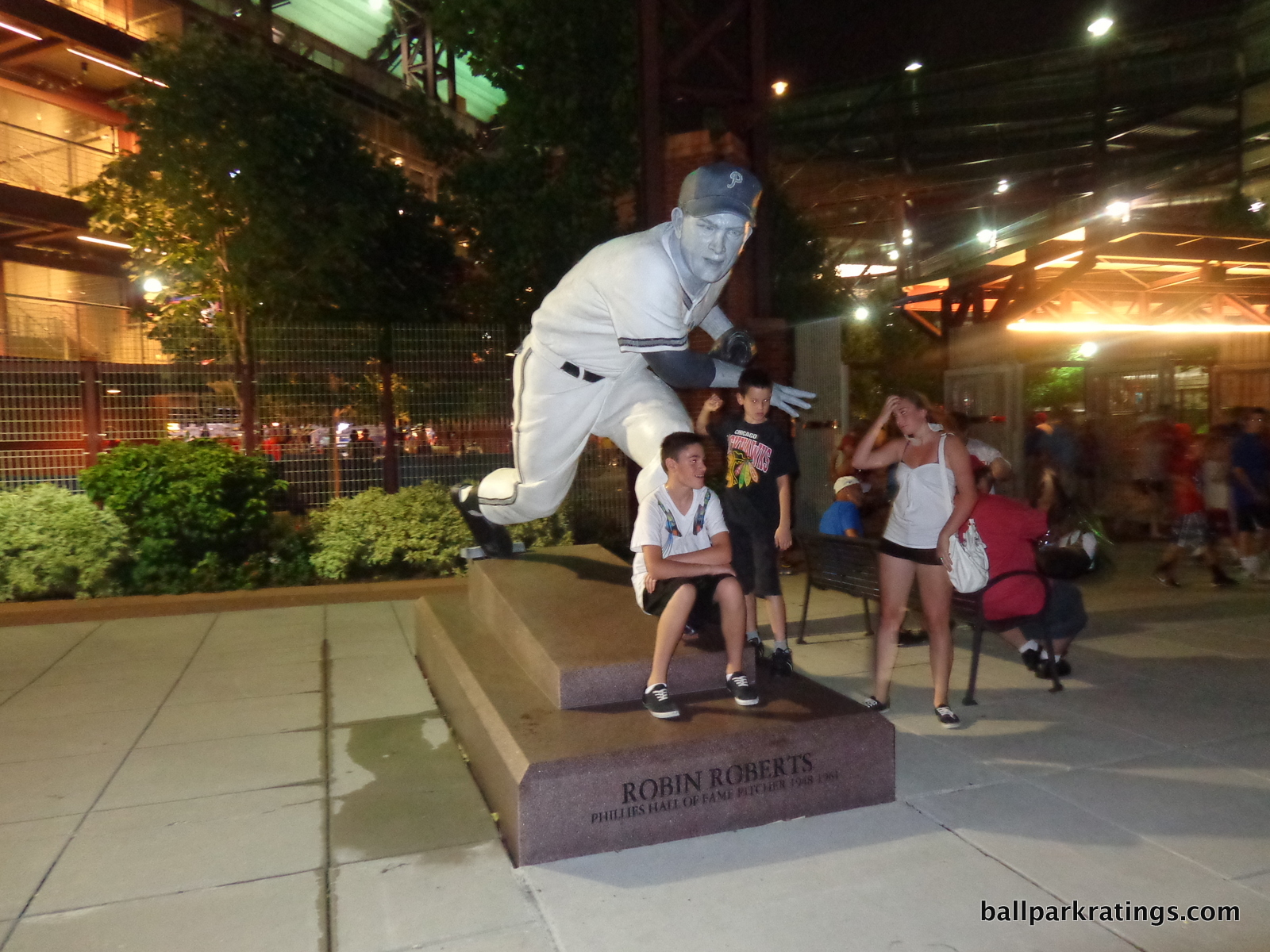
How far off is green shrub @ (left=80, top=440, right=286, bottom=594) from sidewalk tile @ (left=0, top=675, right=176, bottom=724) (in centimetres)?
234

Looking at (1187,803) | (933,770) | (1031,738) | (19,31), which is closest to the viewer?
(1187,803)

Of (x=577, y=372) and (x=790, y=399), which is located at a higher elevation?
(x=577, y=372)

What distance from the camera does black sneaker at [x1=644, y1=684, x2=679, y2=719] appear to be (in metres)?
3.43

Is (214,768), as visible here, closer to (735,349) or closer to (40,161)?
(735,349)

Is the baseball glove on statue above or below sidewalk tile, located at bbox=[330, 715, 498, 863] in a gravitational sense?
above

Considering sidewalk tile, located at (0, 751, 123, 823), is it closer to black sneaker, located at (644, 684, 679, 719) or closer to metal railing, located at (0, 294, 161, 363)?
black sneaker, located at (644, 684, 679, 719)

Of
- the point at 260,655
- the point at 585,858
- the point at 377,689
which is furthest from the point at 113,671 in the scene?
the point at 585,858

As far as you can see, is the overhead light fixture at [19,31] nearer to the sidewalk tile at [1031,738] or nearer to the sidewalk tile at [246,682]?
the sidewalk tile at [246,682]

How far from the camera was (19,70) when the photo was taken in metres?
17.4

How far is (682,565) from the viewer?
348 cm

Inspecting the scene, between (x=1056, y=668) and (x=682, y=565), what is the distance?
277 centimetres

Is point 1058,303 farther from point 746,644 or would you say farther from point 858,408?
point 746,644

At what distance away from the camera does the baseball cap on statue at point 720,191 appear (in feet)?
12.0

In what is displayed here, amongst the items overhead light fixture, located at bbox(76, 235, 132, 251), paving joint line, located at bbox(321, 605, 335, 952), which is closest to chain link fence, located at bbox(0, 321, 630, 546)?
paving joint line, located at bbox(321, 605, 335, 952)
